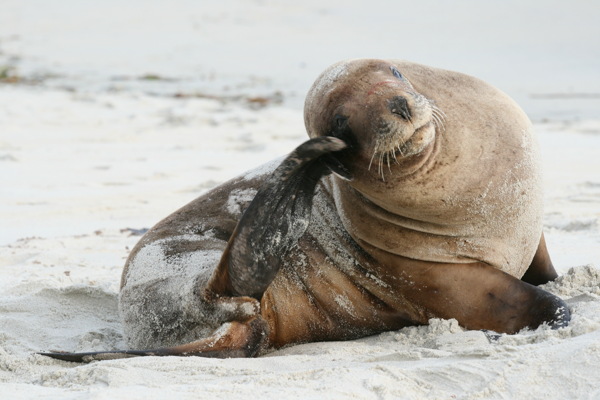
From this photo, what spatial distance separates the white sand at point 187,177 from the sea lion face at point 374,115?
2.53 ft

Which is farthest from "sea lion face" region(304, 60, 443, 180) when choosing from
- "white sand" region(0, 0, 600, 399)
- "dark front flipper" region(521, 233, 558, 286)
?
"dark front flipper" region(521, 233, 558, 286)

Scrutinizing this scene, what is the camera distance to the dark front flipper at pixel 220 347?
3.79 meters

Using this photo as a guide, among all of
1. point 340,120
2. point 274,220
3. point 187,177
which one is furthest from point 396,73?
point 187,177

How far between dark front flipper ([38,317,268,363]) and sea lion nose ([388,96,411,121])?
1085mm

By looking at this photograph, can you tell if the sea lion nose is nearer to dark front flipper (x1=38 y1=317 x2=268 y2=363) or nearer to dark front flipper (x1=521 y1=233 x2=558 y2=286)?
dark front flipper (x1=38 y1=317 x2=268 y2=363)

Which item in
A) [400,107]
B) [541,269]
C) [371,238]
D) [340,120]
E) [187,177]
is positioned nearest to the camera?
[400,107]

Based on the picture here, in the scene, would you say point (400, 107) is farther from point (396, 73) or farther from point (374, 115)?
point (396, 73)

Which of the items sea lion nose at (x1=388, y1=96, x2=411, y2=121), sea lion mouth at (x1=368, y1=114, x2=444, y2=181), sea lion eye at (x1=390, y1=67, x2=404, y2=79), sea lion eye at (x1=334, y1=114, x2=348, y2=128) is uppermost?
sea lion eye at (x1=390, y1=67, x2=404, y2=79)

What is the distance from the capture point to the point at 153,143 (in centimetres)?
1006

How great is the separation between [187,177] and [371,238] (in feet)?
14.1

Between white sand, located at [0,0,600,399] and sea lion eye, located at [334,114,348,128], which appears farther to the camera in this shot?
sea lion eye, located at [334,114,348,128]

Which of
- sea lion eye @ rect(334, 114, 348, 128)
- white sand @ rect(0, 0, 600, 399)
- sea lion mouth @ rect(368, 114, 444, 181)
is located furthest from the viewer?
sea lion eye @ rect(334, 114, 348, 128)

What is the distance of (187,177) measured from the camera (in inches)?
331

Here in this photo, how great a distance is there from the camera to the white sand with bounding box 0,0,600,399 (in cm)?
326
